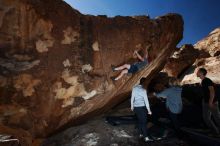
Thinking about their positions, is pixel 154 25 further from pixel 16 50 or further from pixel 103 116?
pixel 16 50

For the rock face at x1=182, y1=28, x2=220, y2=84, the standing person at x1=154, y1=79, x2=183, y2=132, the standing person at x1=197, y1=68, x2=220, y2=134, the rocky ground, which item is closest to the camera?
the standing person at x1=197, y1=68, x2=220, y2=134

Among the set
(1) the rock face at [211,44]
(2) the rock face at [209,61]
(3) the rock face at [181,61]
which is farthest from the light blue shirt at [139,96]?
(1) the rock face at [211,44]

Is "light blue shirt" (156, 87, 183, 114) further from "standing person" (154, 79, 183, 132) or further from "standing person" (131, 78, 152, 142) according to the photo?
"standing person" (131, 78, 152, 142)

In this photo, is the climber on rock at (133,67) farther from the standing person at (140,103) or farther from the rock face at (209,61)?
the rock face at (209,61)

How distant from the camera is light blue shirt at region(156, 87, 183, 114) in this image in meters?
8.87

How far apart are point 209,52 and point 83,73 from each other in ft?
45.3

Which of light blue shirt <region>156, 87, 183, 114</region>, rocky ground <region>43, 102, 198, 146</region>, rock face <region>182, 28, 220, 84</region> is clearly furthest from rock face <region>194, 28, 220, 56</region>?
rocky ground <region>43, 102, 198, 146</region>

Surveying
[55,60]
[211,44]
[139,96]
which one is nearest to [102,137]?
[139,96]

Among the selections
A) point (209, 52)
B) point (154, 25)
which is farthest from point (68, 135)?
point (209, 52)

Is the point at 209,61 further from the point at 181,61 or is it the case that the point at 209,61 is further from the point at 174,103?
the point at 174,103

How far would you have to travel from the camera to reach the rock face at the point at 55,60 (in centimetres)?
762

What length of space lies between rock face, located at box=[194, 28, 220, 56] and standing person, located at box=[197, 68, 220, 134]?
11.3 meters

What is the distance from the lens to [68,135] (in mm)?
8695

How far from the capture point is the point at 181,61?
18188 mm
